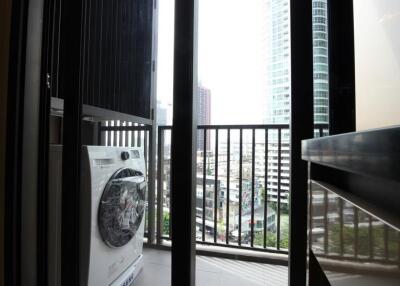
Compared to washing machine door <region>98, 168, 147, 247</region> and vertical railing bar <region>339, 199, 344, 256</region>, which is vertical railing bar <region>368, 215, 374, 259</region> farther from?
washing machine door <region>98, 168, 147, 247</region>

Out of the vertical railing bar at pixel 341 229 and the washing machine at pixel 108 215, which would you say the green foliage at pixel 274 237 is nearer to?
the washing machine at pixel 108 215

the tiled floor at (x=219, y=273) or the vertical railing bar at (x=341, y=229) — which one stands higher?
the vertical railing bar at (x=341, y=229)

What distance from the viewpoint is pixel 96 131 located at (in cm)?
238

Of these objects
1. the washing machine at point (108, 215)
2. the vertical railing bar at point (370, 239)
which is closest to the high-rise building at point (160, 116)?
the washing machine at point (108, 215)

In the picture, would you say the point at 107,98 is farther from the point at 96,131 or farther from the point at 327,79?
the point at 327,79

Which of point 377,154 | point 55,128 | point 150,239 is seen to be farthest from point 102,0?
point 150,239

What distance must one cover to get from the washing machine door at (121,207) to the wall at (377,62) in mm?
1326

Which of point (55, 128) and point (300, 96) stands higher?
point (300, 96)

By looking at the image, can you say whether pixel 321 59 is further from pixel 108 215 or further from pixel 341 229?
pixel 108 215

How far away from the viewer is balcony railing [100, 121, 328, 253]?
86.6 inches

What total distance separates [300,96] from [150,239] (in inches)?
76.9

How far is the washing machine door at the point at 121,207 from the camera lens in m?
1.41

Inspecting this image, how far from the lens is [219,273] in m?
1.86

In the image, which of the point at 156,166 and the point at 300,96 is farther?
the point at 156,166
